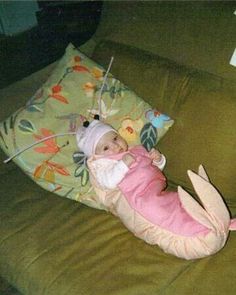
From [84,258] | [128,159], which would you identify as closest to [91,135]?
[128,159]

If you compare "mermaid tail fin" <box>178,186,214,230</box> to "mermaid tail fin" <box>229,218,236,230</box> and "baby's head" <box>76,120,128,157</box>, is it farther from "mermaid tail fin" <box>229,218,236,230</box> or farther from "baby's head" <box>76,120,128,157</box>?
"baby's head" <box>76,120,128,157</box>

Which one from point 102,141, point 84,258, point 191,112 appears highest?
point 191,112

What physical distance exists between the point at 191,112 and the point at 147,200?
325mm

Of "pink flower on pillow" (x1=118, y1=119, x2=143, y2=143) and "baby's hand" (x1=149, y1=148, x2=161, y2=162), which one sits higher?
"pink flower on pillow" (x1=118, y1=119, x2=143, y2=143)

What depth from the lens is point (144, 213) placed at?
1136 mm

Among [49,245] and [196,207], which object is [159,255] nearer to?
[196,207]

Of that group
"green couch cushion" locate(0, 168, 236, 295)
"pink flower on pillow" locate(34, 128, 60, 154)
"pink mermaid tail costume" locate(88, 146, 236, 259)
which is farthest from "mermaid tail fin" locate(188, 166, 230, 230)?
"pink flower on pillow" locate(34, 128, 60, 154)

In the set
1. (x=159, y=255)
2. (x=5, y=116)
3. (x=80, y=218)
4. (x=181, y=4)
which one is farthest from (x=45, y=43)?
(x=159, y=255)

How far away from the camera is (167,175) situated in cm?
134

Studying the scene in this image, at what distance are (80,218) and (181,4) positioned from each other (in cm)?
83

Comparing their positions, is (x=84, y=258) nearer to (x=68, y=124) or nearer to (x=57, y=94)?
(x=68, y=124)

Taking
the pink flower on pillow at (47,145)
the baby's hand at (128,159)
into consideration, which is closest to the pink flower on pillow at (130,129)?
the baby's hand at (128,159)

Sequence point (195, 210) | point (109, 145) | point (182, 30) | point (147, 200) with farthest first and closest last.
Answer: point (182, 30) → point (109, 145) → point (147, 200) → point (195, 210)

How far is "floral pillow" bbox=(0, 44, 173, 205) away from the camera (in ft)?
4.34
